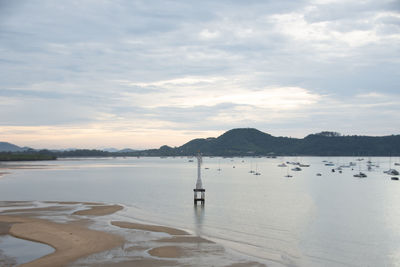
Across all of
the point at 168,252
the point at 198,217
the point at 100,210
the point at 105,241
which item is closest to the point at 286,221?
the point at 198,217

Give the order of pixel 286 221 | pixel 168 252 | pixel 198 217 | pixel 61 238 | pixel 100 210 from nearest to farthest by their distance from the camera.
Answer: pixel 168 252
pixel 61 238
pixel 286 221
pixel 198 217
pixel 100 210

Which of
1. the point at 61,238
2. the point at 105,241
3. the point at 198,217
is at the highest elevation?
the point at 61,238

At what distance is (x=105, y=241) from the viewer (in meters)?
29.1

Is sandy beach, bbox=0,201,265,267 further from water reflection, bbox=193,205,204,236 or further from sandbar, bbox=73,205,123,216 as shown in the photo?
water reflection, bbox=193,205,204,236

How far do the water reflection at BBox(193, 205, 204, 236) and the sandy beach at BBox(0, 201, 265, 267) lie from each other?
63.0 inches

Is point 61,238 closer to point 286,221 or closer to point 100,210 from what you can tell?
point 100,210

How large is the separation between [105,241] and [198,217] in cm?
1472

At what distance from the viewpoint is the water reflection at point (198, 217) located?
34.8m

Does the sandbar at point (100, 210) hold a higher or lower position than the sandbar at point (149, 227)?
higher

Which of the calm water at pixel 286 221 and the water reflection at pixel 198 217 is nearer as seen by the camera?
the calm water at pixel 286 221

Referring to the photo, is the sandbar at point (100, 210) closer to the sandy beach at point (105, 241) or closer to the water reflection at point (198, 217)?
the sandy beach at point (105, 241)

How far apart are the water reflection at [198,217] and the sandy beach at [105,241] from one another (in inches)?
63.0

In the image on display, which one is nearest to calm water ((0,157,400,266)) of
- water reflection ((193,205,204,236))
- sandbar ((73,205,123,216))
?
water reflection ((193,205,204,236))

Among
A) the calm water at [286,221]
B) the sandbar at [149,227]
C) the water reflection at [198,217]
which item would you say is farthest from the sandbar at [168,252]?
the water reflection at [198,217]
